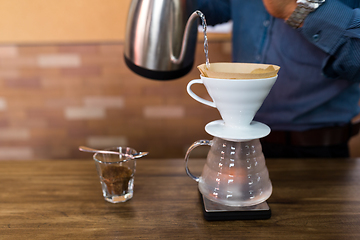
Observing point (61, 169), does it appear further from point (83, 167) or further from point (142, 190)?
point (142, 190)

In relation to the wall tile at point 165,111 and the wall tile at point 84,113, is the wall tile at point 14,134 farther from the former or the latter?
the wall tile at point 165,111

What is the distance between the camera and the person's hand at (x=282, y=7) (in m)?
0.80

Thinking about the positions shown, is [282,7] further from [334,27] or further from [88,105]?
[88,105]

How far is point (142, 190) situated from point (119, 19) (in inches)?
49.6

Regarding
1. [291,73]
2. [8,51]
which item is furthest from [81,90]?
[291,73]

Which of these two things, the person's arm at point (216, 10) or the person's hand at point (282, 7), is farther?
the person's arm at point (216, 10)

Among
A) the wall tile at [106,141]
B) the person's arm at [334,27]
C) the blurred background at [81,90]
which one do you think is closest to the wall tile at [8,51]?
the blurred background at [81,90]

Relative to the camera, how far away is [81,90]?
1829mm

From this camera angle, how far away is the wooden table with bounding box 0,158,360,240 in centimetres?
59

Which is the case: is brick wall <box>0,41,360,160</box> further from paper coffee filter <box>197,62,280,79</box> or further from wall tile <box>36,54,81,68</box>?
paper coffee filter <box>197,62,280,79</box>

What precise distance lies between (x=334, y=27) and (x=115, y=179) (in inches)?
28.2

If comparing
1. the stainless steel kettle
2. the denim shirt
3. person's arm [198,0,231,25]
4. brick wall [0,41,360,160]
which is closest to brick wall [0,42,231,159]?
brick wall [0,41,360,160]

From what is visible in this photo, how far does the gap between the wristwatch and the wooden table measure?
42cm

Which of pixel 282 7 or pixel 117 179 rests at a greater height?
pixel 282 7
